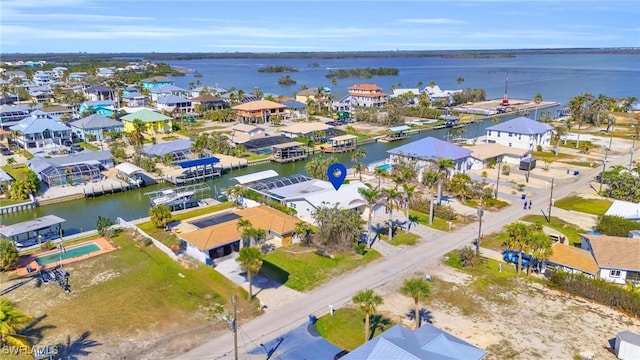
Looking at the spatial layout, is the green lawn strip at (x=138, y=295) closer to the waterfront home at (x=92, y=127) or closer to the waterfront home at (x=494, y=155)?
the waterfront home at (x=494, y=155)

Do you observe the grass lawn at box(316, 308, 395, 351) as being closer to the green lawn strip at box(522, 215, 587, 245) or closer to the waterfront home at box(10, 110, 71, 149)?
the green lawn strip at box(522, 215, 587, 245)

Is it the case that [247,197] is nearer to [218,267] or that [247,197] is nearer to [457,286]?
[218,267]

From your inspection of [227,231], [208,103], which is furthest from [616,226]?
[208,103]

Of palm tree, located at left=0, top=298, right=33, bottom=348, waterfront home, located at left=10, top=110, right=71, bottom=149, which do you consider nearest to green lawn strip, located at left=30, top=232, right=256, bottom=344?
palm tree, located at left=0, top=298, right=33, bottom=348

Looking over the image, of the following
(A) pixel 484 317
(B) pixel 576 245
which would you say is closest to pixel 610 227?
(B) pixel 576 245

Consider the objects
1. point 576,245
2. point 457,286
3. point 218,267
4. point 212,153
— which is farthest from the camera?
point 212,153
